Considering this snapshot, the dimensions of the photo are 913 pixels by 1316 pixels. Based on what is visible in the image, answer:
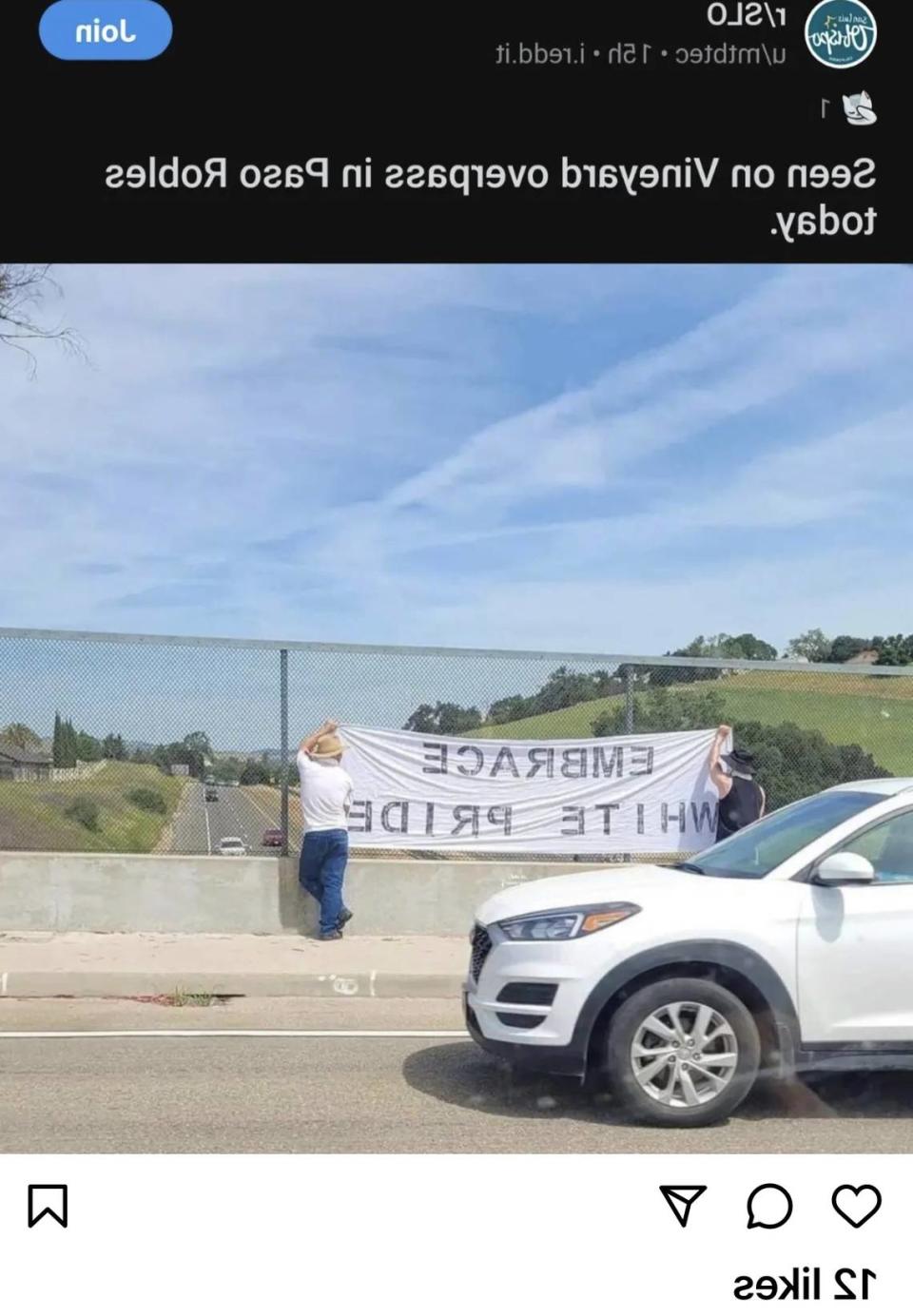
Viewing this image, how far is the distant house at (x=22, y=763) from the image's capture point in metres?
10.8

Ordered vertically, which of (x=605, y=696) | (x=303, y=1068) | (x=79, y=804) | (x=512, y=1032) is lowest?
(x=303, y=1068)

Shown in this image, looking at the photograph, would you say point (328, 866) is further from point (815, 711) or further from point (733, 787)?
point (815, 711)

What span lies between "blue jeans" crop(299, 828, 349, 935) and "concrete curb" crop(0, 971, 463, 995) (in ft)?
4.18

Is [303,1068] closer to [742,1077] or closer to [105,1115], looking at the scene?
[105,1115]

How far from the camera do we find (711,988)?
582cm

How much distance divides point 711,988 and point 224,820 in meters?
6.22

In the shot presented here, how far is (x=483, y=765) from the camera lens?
461 inches

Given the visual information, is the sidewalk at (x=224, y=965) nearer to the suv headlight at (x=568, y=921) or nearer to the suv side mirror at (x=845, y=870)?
the suv headlight at (x=568, y=921)

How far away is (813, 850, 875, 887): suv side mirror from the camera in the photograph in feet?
19.2

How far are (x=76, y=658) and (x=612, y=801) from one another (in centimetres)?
474

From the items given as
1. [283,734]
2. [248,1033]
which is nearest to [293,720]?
[283,734]

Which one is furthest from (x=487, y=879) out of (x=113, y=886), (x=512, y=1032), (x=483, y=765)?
(x=512, y=1032)
